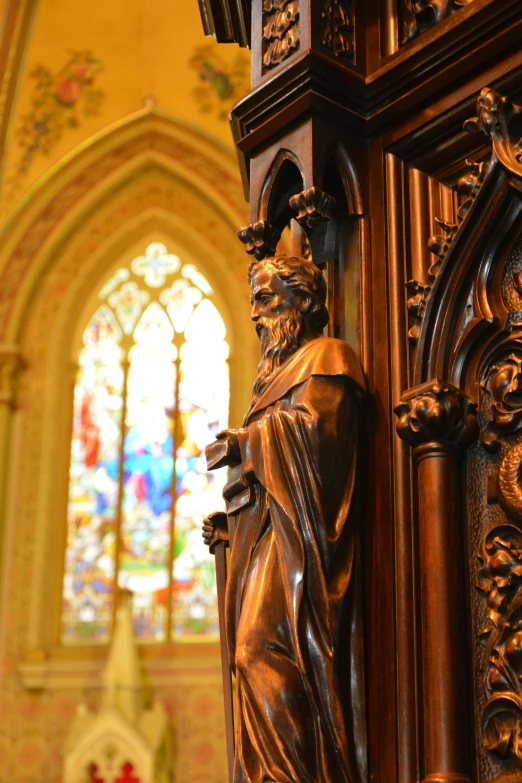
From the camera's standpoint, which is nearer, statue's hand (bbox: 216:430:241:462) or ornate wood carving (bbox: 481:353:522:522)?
ornate wood carving (bbox: 481:353:522:522)

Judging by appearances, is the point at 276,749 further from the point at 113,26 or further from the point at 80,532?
the point at 113,26

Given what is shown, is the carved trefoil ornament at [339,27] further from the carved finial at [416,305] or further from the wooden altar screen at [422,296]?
the carved finial at [416,305]

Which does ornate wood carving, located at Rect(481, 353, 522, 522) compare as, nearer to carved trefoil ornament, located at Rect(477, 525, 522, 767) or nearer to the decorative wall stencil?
carved trefoil ornament, located at Rect(477, 525, 522, 767)

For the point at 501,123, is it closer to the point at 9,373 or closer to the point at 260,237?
the point at 260,237

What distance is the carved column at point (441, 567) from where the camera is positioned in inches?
68.6

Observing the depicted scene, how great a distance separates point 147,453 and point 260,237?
6481mm

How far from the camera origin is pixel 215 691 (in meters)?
7.70

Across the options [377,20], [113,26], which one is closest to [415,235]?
[377,20]

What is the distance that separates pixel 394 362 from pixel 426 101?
51 centimetres

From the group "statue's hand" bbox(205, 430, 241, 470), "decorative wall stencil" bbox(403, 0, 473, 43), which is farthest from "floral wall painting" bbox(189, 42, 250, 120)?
"statue's hand" bbox(205, 430, 241, 470)

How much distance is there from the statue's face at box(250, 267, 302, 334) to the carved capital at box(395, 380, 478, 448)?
1.26 ft

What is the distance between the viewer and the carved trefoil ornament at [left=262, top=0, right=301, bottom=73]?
230cm

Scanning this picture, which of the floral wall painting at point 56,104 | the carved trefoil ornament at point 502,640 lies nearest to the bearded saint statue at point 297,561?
the carved trefoil ornament at point 502,640

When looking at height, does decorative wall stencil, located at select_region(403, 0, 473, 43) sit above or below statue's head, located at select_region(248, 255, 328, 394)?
above
